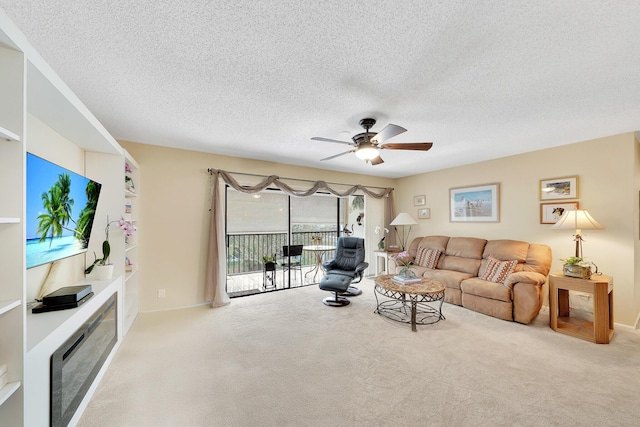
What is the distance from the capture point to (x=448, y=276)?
4.09 m

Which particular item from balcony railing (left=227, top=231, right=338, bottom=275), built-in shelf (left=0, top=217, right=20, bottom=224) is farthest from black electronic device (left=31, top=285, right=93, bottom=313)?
balcony railing (left=227, top=231, right=338, bottom=275)

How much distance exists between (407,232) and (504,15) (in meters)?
4.99

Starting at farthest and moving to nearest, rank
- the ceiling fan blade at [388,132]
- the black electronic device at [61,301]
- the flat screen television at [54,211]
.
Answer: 1. the ceiling fan blade at [388,132]
2. the black electronic device at [61,301]
3. the flat screen television at [54,211]

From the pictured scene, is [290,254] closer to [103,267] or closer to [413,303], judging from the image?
[413,303]

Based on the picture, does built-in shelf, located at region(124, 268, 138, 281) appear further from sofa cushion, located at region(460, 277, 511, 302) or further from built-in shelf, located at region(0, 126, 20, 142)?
sofa cushion, located at region(460, 277, 511, 302)

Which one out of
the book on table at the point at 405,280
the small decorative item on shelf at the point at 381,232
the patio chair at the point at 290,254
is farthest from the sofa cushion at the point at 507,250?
the patio chair at the point at 290,254

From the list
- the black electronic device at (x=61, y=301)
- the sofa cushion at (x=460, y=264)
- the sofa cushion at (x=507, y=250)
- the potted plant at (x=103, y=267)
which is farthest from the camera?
the sofa cushion at (x=460, y=264)

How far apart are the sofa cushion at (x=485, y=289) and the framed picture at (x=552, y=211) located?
128cm

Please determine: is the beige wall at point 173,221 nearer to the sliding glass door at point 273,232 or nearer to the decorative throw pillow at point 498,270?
the sliding glass door at point 273,232

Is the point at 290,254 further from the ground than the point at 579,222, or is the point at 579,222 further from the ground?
the point at 579,222

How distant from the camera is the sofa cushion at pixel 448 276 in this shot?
3.97 m

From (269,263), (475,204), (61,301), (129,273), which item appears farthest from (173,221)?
(475,204)

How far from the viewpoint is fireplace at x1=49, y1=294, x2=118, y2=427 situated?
1.45 metres

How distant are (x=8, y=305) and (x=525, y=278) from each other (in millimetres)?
4461
